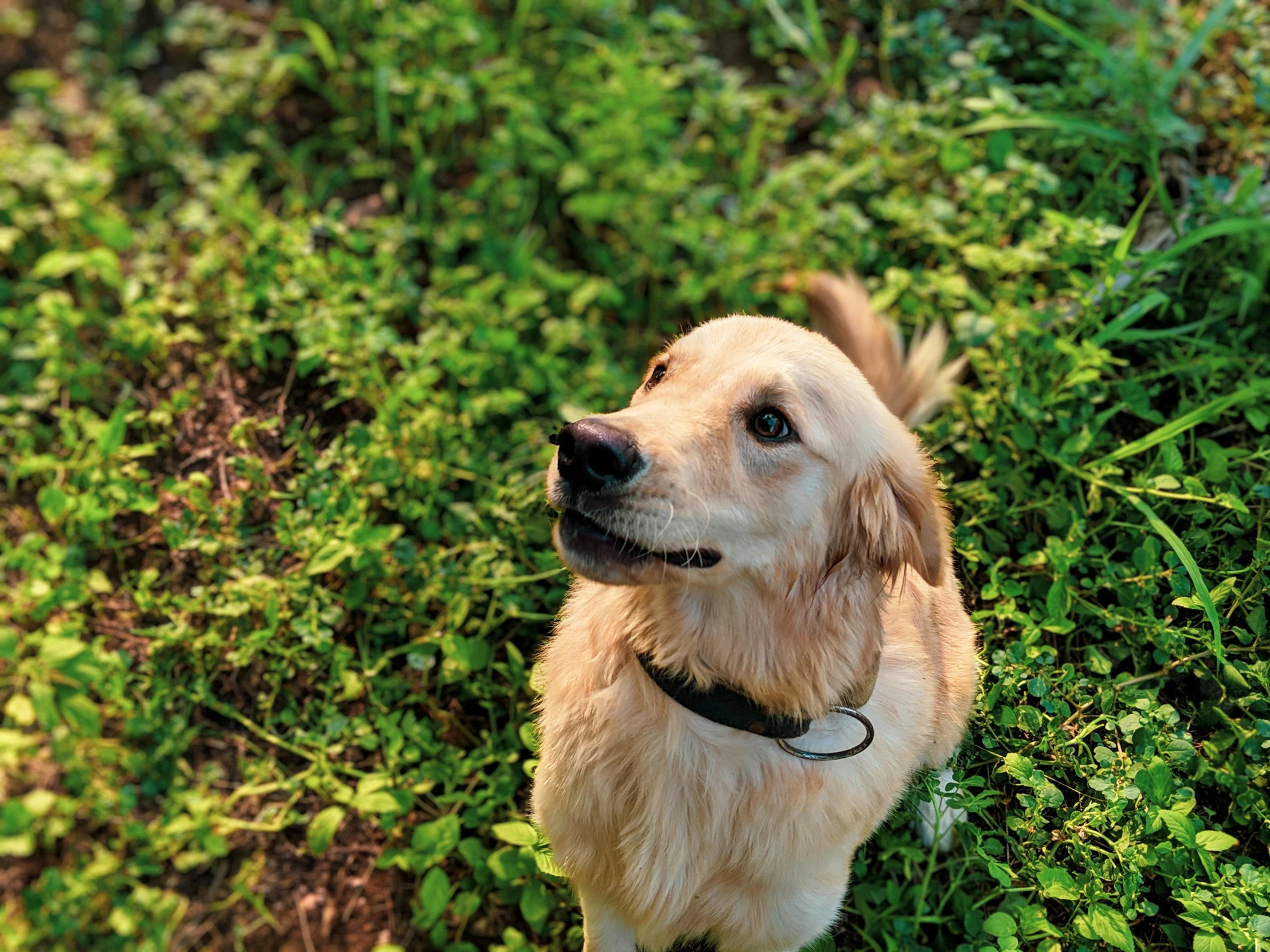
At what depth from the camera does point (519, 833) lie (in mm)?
2676

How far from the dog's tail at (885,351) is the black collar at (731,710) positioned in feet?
4.58

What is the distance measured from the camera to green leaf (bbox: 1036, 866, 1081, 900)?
2.28 m

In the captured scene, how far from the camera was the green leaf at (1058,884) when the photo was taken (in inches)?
89.6

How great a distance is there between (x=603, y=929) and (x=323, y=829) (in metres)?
0.98

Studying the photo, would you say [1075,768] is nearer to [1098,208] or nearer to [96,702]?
[1098,208]

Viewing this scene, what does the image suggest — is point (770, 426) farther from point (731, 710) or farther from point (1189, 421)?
point (1189, 421)

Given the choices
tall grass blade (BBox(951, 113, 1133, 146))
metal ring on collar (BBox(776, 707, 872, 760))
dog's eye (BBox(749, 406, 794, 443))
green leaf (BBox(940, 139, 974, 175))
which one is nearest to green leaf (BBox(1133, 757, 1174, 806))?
metal ring on collar (BBox(776, 707, 872, 760))

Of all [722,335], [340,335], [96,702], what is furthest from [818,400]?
[96,702]

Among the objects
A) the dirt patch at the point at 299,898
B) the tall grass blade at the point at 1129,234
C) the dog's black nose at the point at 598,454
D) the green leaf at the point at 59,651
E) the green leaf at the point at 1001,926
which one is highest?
the tall grass blade at the point at 1129,234

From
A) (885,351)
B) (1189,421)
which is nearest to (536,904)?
(885,351)

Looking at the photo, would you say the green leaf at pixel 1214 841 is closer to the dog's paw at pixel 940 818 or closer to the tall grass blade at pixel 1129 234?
the dog's paw at pixel 940 818

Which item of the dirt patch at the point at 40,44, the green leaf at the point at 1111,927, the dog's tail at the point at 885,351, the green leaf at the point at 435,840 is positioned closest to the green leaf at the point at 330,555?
the green leaf at the point at 435,840

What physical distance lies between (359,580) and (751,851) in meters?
1.77

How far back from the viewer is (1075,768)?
237 cm
